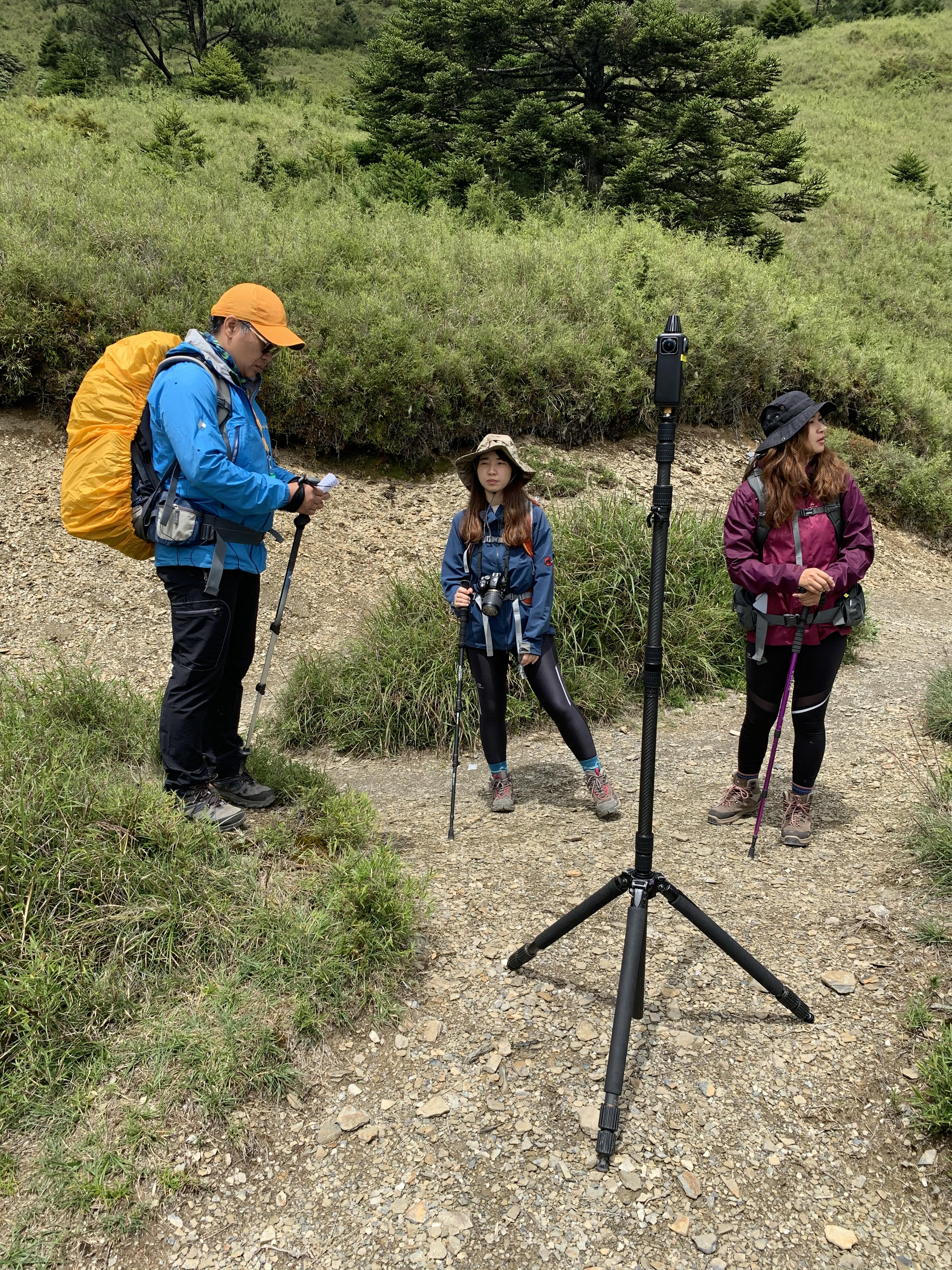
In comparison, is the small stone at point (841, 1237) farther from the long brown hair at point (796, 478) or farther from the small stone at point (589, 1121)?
the long brown hair at point (796, 478)

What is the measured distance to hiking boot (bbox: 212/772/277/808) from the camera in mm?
4406

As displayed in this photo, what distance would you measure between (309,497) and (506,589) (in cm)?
114

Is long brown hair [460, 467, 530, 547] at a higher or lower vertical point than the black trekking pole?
higher

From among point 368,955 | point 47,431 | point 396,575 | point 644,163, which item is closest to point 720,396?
point 396,575

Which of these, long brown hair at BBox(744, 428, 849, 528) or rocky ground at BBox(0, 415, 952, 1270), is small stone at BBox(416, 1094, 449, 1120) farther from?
long brown hair at BBox(744, 428, 849, 528)

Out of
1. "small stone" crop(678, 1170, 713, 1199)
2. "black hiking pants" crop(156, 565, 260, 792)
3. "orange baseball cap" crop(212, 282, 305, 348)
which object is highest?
"orange baseball cap" crop(212, 282, 305, 348)

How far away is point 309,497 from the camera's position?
4.11 metres

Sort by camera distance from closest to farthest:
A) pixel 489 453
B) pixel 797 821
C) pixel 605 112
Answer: pixel 797 821 < pixel 489 453 < pixel 605 112

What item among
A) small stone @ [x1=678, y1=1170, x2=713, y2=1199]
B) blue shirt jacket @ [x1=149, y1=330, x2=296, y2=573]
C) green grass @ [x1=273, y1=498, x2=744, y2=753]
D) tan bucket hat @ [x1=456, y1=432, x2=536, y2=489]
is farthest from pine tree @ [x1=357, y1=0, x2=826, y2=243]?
small stone @ [x1=678, y1=1170, x2=713, y2=1199]

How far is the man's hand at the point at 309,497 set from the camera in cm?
407

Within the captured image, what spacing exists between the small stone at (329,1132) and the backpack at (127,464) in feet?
6.89

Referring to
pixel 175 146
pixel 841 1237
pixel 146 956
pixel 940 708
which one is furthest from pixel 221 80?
pixel 841 1237

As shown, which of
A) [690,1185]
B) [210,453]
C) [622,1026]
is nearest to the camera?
[690,1185]

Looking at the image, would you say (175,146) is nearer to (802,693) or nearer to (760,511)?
(760,511)
